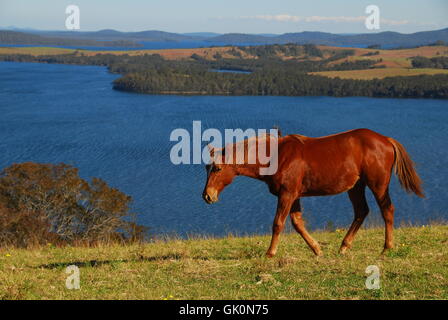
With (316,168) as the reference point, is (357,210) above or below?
below

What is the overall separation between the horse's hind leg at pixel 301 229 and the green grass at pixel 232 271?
169 millimetres

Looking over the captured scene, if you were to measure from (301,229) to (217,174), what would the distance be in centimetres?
141

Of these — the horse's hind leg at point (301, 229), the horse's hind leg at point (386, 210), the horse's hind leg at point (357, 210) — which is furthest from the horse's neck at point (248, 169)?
the horse's hind leg at point (386, 210)

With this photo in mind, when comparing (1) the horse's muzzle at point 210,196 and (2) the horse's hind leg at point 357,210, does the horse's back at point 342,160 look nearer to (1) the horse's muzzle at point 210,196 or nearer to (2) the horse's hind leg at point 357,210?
(2) the horse's hind leg at point 357,210

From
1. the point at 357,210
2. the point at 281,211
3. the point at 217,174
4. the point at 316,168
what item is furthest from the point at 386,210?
the point at 217,174

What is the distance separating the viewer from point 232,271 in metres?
6.70

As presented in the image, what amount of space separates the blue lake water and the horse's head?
739 centimetres

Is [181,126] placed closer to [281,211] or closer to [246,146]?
[246,146]

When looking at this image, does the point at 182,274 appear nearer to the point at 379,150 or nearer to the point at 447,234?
the point at 379,150

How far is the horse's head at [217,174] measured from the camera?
7363mm

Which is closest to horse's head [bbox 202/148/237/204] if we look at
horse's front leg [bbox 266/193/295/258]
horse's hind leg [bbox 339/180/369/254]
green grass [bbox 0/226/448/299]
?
horse's front leg [bbox 266/193/295/258]
